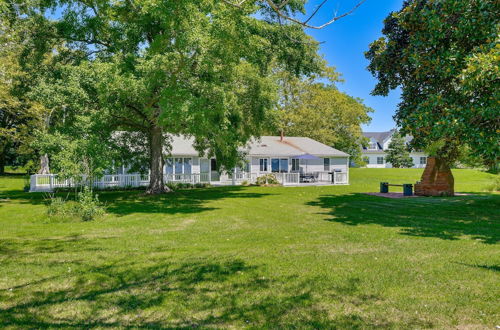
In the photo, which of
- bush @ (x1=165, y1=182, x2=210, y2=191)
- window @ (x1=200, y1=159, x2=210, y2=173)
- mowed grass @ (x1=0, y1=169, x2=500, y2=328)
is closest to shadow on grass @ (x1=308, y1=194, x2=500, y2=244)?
mowed grass @ (x1=0, y1=169, x2=500, y2=328)

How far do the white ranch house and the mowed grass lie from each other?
15.6 meters

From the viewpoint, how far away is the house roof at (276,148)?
30.0 metres

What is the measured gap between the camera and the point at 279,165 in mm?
32531

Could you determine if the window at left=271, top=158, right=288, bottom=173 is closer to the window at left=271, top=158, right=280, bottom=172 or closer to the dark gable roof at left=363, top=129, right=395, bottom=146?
the window at left=271, top=158, right=280, bottom=172

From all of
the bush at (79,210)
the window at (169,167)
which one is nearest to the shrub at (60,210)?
the bush at (79,210)

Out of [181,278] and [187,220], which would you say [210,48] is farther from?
[181,278]

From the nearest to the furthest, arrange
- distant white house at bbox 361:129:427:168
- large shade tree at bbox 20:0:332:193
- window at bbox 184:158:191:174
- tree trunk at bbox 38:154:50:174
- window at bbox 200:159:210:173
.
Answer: large shade tree at bbox 20:0:332:193 → window at bbox 184:158:191:174 → window at bbox 200:159:210:173 → tree trunk at bbox 38:154:50:174 → distant white house at bbox 361:129:427:168

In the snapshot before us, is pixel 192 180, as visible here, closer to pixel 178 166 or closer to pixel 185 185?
pixel 185 185

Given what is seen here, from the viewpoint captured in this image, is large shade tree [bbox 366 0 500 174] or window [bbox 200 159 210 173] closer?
large shade tree [bbox 366 0 500 174]

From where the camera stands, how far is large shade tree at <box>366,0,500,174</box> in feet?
31.1

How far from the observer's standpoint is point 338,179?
30.4 m

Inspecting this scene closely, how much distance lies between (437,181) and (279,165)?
15188 millimetres

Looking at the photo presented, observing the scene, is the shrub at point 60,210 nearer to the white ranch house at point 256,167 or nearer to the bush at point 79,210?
the bush at point 79,210

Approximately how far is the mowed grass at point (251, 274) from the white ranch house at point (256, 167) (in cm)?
1562
